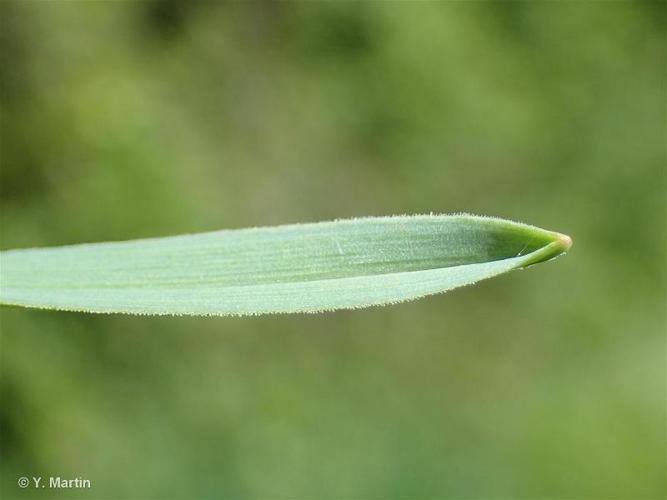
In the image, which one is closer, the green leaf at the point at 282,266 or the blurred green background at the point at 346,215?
the green leaf at the point at 282,266

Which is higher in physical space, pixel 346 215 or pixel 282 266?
pixel 282 266

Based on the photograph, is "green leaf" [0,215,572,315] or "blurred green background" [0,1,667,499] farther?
"blurred green background" [0,1,667,499]

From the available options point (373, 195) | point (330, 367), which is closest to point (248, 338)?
point (330, 367)

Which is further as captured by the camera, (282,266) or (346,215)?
(346,215)

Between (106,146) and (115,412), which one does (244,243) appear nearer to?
(115,412)
